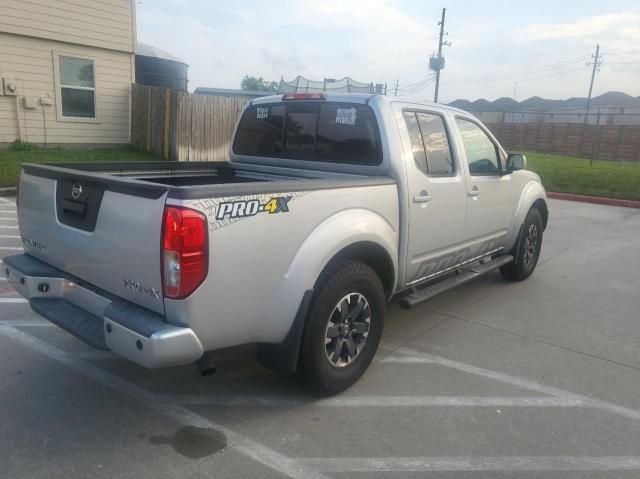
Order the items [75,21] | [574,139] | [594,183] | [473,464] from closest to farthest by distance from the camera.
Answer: [473,464]
[75,21]
[594,183]
[574,139]

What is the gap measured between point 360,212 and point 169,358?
151cm

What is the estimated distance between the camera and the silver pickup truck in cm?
258

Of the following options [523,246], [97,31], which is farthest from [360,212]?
[97,31]

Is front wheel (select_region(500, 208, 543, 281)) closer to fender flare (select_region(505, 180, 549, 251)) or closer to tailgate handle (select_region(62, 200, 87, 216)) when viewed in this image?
fender flare (select_region(505, 180, 549, 251))

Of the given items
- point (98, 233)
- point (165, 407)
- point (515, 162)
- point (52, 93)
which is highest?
point (52, 93)

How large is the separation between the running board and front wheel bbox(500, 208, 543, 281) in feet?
0.86

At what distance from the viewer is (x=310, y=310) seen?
3.13 meters

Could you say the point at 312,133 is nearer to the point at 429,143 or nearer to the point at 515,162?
the point at 429,143

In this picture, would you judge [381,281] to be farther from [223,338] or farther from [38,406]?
[38,406]

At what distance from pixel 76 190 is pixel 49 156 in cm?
993

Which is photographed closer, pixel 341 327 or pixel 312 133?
pixel 341 327

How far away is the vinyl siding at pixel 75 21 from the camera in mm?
11961

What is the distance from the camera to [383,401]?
3.42m

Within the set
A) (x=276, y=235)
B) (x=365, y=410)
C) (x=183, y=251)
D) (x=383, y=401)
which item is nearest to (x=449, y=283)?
(x=383, y=401)
